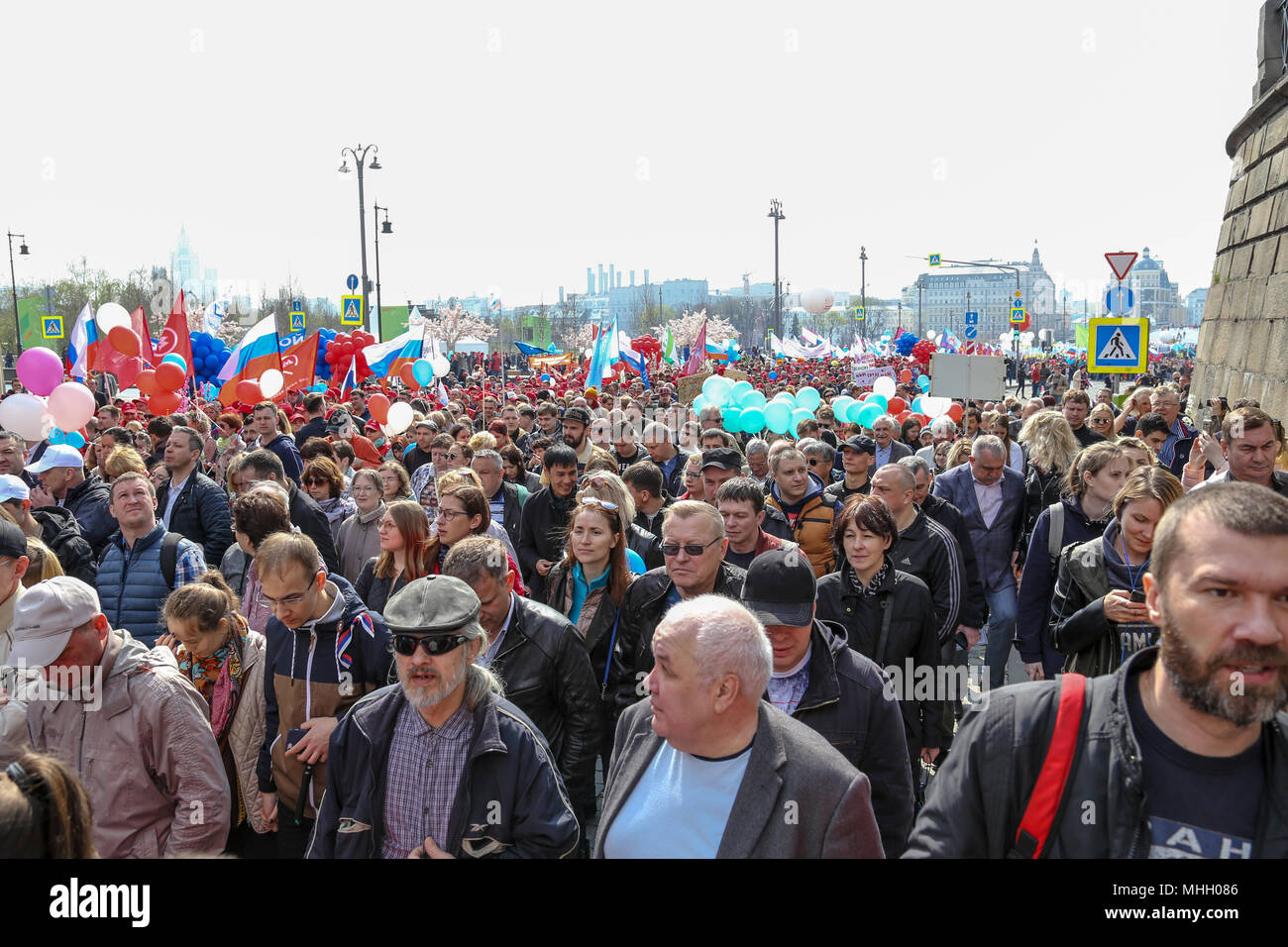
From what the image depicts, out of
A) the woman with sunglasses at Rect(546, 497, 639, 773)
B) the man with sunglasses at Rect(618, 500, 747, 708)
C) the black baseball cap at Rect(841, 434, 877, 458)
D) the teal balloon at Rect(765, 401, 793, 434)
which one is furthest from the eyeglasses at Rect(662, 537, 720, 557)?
the teal balloon at Rect(765, 401, 793, 434)

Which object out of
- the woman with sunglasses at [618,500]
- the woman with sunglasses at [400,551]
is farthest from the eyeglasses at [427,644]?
the woman with sunglasses at [400,551]

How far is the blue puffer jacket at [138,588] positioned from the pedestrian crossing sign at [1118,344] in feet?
29.4

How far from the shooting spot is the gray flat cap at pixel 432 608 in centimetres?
288

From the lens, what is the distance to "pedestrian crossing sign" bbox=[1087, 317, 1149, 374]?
10.9m

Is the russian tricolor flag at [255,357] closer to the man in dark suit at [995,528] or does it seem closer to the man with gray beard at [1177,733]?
the man in dark suit at [995,528]

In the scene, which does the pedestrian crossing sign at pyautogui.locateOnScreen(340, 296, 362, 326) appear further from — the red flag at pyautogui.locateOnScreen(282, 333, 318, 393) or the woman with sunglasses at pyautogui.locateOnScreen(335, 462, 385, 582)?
the woman with sunglasses at pyautogui.locateOnScreen(335, 462, 385, 582)

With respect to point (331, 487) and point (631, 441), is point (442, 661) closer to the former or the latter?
point (331, 487)

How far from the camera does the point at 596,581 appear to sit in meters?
4.77

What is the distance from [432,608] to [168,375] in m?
10.6

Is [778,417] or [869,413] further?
[869,413]

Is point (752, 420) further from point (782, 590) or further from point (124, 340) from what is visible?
point (782, 590)

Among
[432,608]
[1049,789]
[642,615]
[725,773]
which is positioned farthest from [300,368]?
[1049,789]

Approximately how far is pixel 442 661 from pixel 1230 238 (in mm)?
13785
